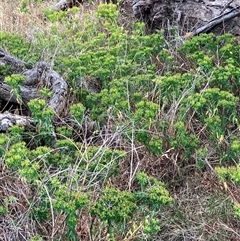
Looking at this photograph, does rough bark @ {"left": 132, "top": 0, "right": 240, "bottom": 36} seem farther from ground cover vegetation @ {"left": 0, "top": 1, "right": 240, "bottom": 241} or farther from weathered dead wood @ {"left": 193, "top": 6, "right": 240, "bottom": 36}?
ground cover vegetation @ {"left": 0, "top": 1, "right": 240, "bottom": 241}

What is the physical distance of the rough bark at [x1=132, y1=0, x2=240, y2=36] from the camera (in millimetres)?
4094

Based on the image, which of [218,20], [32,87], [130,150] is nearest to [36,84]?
[32,87]

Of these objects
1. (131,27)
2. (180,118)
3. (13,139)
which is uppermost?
(13,139)

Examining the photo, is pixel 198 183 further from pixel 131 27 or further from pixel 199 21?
pixel 131 27

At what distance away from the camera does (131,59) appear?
12.1 feet

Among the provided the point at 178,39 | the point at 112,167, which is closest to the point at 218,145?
the point at 112,167

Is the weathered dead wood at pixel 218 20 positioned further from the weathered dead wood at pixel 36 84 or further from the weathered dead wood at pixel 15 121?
the weathered dead wood at pixel 15 121

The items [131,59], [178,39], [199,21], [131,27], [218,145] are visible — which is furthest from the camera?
[131,27]

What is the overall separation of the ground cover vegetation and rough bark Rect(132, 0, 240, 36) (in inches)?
12.5

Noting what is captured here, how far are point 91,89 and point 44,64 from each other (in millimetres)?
363

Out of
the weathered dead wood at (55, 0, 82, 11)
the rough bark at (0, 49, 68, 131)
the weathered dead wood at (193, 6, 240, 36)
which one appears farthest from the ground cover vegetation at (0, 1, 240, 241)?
the weathered dead wood at (55, 0, 82, 11)

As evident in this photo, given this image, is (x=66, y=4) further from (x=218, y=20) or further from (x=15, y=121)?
(x=15, y=121)

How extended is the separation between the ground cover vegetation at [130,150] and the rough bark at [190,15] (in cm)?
32

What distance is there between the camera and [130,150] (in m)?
2.68
